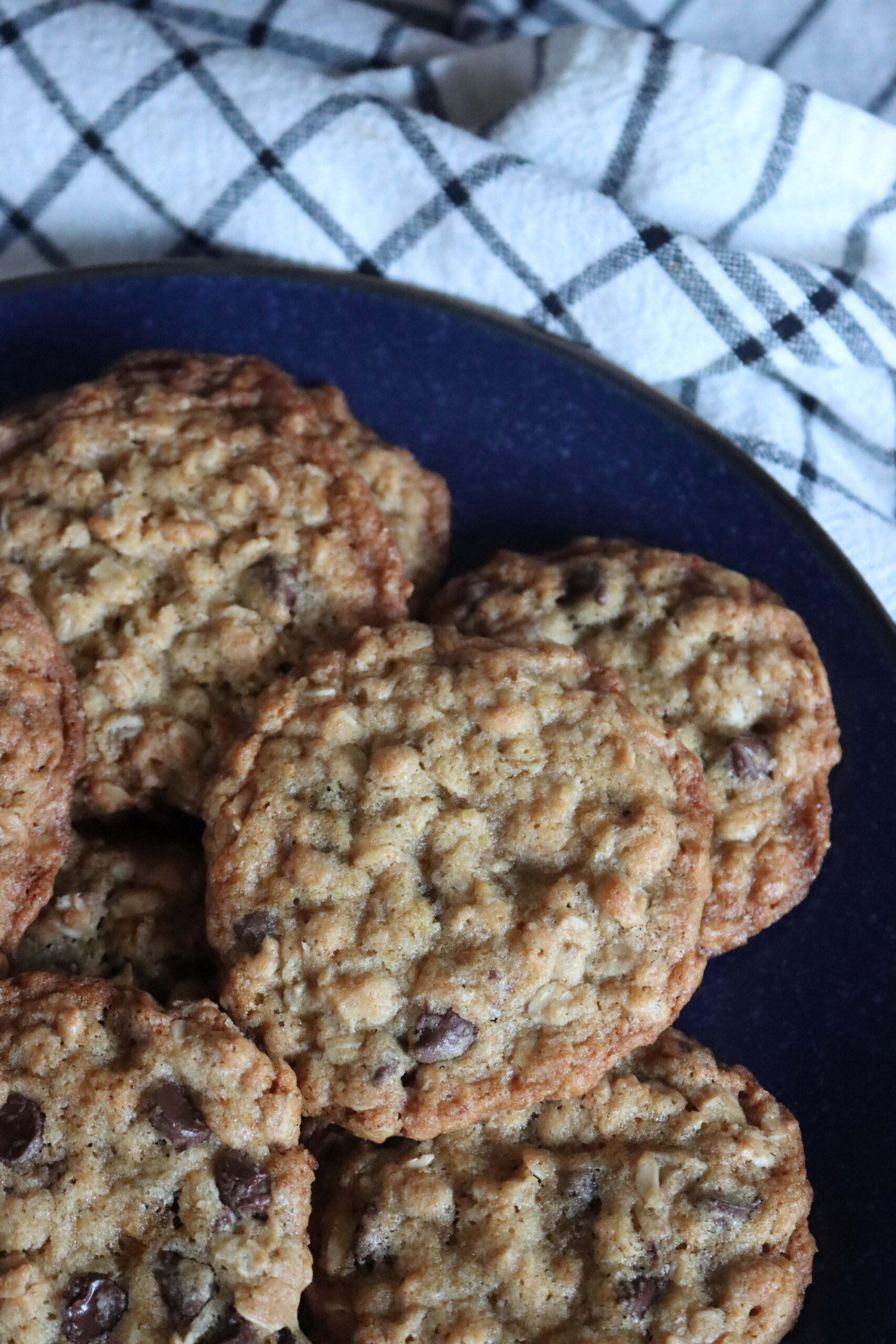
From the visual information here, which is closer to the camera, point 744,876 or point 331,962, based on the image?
point 331,962

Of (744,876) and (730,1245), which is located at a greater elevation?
(744,876)

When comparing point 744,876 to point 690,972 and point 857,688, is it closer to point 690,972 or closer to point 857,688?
point 690,972

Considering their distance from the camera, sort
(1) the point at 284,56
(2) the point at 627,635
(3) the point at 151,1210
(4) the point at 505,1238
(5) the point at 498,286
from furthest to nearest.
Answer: (1) the point at 284,56
(5) the point at 498,286
(2) the point at 627,635
(4) the point at 505,1238
(3) the point at 151,1210

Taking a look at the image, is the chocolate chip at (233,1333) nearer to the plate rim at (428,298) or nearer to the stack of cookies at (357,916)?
the stack of cookies at (357,916)

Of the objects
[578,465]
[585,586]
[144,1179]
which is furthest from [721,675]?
[144,1179]

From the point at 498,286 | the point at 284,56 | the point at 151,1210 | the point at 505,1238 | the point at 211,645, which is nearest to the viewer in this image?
the point at 151,1210

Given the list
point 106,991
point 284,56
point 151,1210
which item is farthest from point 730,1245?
point 284,56
